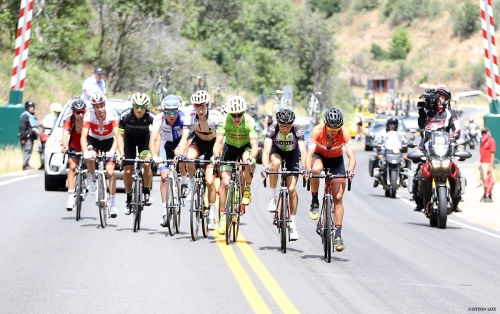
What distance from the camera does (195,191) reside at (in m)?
14.2

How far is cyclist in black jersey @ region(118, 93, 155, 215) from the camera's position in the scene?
49.6ft

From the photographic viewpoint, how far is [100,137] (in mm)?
16000

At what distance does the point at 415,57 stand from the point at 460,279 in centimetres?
15501

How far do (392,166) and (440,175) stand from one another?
307 inches

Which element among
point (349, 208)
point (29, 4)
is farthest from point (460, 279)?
point (29, 4)

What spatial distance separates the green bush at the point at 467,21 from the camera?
156500 mm

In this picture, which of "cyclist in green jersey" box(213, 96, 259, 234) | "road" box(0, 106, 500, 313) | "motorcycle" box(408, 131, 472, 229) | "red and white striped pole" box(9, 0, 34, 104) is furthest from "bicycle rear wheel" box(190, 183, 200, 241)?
"red and white striped pole" box(9, 0, 34, 104)

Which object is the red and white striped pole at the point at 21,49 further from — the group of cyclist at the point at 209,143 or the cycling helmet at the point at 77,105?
the cycling helmet at the point at 77,105

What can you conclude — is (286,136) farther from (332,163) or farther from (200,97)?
(200,97)

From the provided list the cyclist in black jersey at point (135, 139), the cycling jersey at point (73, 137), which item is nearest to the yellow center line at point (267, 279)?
the cyclist in black jersey at point (135, 139)

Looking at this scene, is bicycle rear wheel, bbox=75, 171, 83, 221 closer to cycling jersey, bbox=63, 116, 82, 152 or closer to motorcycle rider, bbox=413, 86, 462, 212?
cycling jersey, bbox=63, 116, 82, 152

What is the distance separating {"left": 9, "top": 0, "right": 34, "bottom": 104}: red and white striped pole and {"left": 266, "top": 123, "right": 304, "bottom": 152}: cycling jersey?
1764 centimetres

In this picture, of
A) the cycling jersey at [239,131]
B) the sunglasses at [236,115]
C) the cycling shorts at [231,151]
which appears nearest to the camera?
the sunglasses at [236,115]

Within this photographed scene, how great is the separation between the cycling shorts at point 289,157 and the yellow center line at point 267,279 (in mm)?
1176
